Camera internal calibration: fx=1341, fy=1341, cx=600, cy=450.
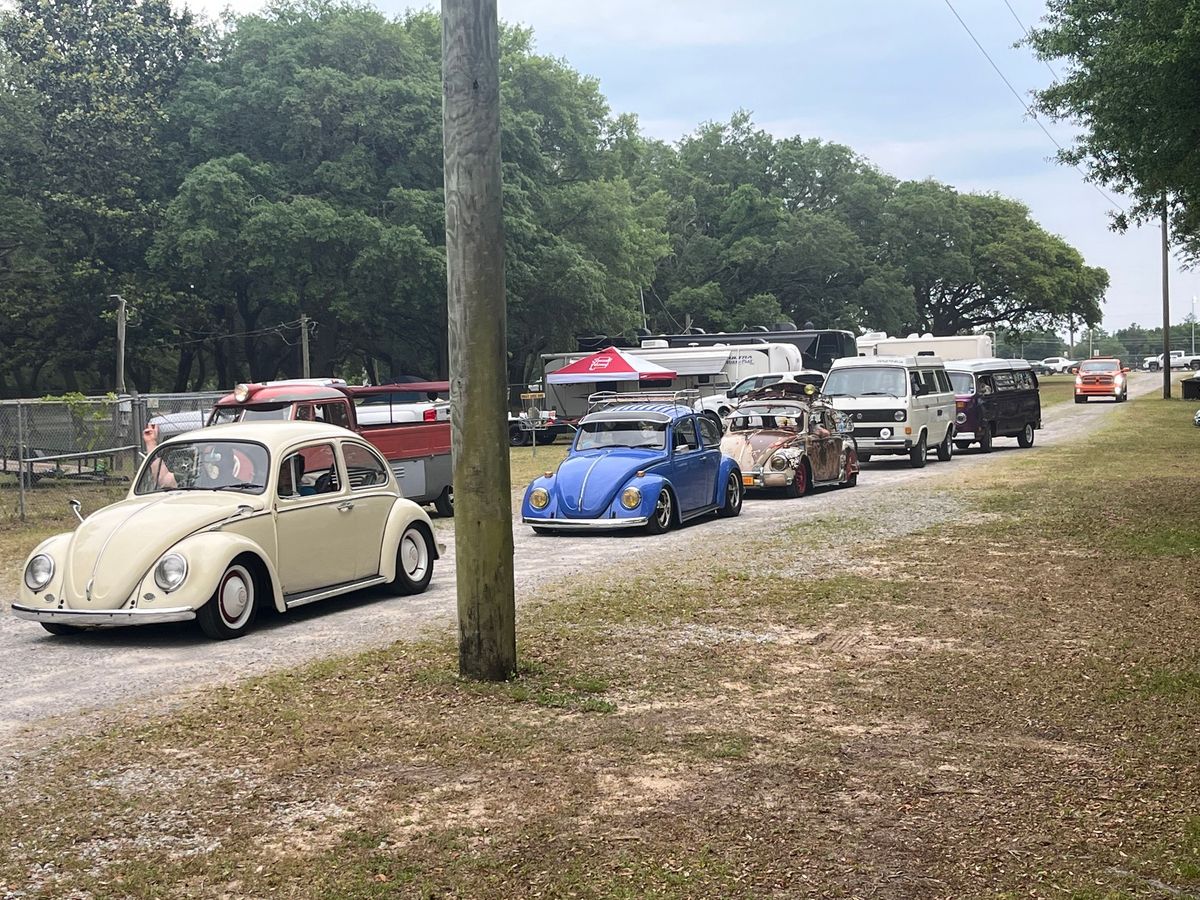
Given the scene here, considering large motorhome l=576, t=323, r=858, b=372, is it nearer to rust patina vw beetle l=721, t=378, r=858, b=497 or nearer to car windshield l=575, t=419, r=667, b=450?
rust patina vw beetle l=721, t=378, r=858, b=497


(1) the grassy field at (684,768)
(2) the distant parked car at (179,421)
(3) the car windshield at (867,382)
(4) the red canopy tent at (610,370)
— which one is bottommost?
(1) the grassy field at (684,768)

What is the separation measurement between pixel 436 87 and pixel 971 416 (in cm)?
2420

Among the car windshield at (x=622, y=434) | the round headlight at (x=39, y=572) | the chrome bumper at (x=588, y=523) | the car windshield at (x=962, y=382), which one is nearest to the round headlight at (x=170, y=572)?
the round headlight at (x=39, y=572)

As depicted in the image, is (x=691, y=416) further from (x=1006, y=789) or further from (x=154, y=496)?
(x=1006, y=789)

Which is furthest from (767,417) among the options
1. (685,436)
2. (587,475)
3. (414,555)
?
(414,555)

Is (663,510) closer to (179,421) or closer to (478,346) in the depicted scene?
(478,346)

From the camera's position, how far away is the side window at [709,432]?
17562 millimetres

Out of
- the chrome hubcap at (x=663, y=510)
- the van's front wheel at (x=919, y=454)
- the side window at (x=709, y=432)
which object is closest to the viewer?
the chrome hubcap at (x=663, y=510)

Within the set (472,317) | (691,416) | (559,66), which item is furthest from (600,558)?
(559,66)

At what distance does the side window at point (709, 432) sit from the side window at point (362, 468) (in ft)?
21.5

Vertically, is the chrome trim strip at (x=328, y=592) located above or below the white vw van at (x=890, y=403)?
below

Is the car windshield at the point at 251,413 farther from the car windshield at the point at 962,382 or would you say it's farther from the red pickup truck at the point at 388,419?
the car windshield at the point at 962,382

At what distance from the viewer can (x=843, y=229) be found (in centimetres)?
7800

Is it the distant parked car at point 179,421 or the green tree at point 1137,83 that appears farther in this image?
the distant parked car at point 179,421
